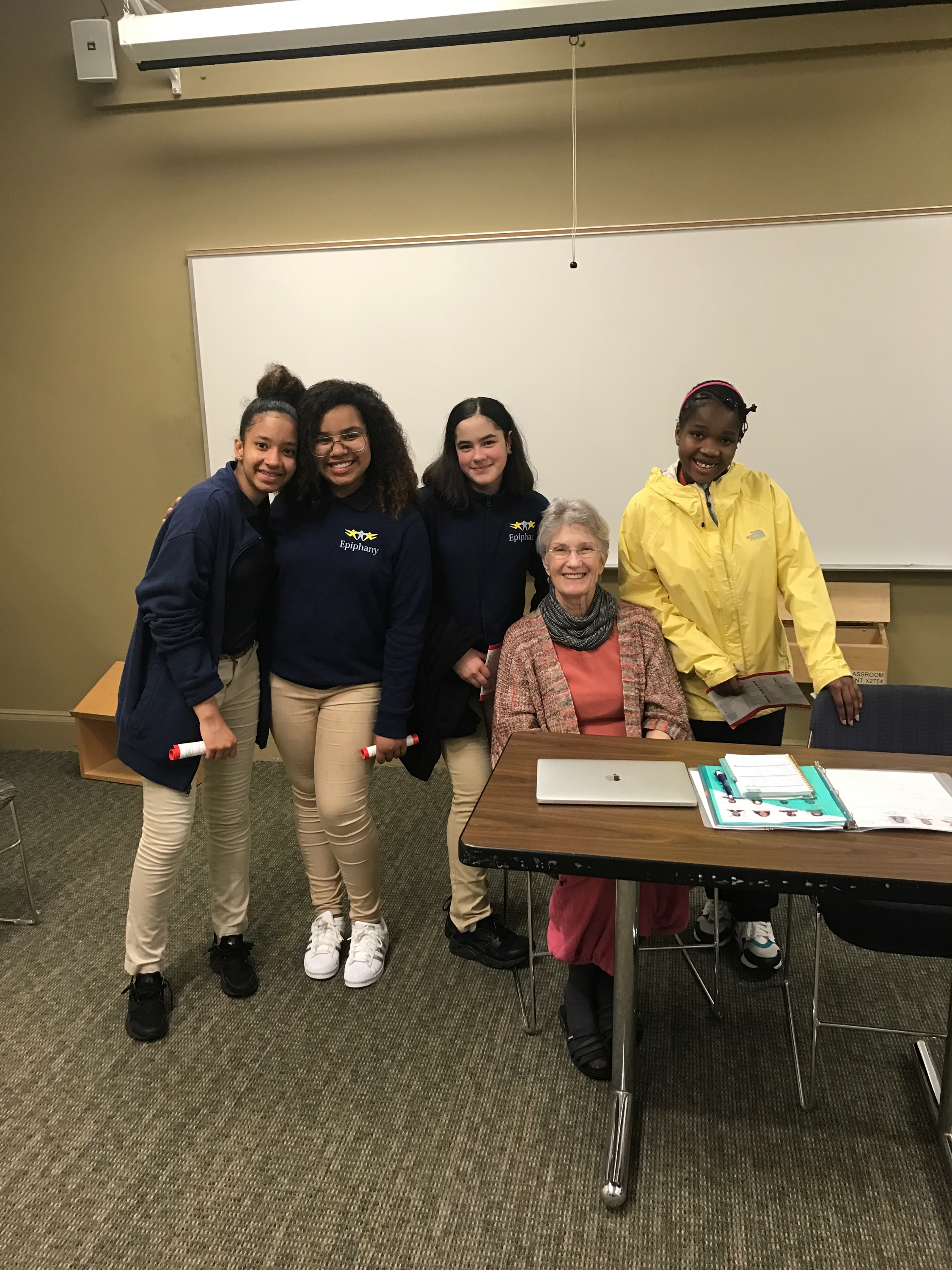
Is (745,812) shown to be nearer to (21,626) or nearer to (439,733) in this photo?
(439,733)

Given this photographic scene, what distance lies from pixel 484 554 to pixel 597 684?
1.50 ft

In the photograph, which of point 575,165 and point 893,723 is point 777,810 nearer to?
point 893,723

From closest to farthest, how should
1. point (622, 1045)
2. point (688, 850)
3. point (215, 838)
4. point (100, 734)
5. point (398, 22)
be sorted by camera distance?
point (688, 850) → point (622, 1045) → point (215, 838) → point (398, 22) → point (100, 734)

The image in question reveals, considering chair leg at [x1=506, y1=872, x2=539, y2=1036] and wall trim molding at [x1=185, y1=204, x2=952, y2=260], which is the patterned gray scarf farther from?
wall trim molding at [x1=185, y1=204, x2=952, y2=260]

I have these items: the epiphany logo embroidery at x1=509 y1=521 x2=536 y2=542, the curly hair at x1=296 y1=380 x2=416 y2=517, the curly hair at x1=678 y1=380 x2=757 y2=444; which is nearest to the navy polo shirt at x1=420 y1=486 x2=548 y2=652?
the epiphany logo embroidery at x1=509 y1=521 x2=536 y2=542

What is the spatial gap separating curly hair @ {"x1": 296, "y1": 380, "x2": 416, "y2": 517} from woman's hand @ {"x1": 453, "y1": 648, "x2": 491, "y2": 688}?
1.31 ft

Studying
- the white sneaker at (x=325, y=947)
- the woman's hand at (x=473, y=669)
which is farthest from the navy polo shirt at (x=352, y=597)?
the white sneaker at (x=325, y=947)

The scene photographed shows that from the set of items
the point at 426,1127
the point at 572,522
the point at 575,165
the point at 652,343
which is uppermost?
the point at 575,165

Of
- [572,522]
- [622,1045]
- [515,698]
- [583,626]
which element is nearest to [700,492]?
[572,522]

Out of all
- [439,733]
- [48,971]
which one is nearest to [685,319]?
[439,733]

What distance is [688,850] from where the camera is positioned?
1.36 meters

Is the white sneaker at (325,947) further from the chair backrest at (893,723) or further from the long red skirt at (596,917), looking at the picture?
the chair backrest at (893,723)

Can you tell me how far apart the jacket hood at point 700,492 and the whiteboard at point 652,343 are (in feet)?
4.57

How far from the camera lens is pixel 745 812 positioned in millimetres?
1464
